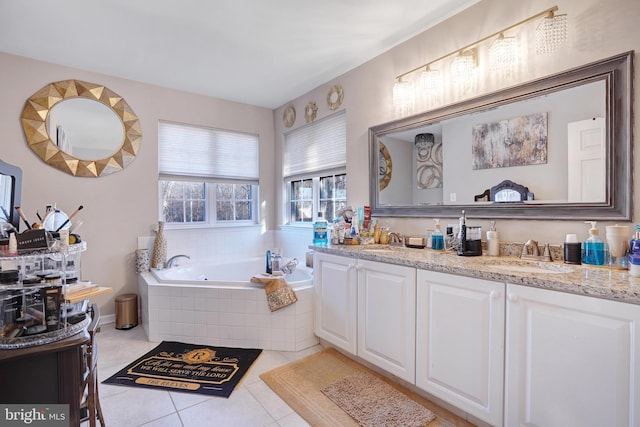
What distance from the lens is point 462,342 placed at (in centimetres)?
163

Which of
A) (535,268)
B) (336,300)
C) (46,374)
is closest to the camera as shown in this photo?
(46,374)

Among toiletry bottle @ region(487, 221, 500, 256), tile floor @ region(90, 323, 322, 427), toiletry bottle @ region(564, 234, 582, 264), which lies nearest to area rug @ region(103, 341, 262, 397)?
tile floor @ region(90, 323, 322, 427)

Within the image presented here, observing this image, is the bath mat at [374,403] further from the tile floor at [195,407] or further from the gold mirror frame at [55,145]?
the gold mirror frame at [55,145]

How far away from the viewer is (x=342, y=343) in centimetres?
238

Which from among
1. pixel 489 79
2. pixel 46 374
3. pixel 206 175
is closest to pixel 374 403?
pixel 46 374

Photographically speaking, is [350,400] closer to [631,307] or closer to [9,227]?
[631,307]

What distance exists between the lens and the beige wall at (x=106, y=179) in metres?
2.82

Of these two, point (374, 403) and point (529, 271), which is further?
point (374, 403)

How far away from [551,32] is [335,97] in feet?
6.18

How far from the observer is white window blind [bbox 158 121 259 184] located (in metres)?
3.59

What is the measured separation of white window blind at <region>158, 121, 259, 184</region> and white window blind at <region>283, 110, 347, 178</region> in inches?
19.5

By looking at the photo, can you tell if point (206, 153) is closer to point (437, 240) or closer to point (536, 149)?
point (437, 240)

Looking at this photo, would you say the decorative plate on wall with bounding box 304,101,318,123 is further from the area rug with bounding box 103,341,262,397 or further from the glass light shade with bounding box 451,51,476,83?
the area rug with bounding box 103,341,262,397

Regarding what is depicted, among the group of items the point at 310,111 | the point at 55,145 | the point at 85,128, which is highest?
the point at 310,111
